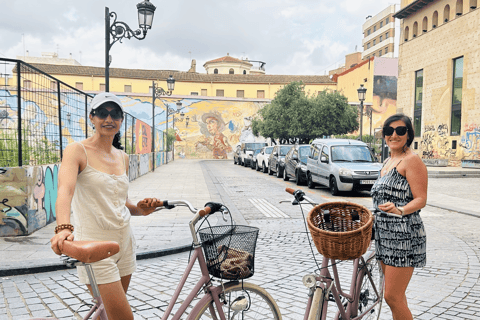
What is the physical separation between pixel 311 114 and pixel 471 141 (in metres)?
12.2

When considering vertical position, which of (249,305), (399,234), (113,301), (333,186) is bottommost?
(333,186)

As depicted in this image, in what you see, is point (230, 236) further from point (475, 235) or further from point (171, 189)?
point (171, 189)

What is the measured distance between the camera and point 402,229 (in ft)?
8.95

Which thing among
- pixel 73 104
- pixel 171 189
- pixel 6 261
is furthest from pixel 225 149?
pixel 6 261

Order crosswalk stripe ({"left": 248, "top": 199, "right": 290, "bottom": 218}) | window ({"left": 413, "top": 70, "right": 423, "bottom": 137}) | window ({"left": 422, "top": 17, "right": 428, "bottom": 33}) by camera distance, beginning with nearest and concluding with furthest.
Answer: crosswalk stripe ({"left": 248, "top": 199, "right": 290, "bottom": 218})
window ({"left": 422, "top": 17, "right": 428, "bottom": 33})
window ({"left": 413, "top": 70, "right": 423, "bottom": 137})

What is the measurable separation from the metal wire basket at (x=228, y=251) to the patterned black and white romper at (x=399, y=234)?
3.21 ft

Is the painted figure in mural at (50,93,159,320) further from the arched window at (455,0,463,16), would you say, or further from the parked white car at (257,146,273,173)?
the arched window at (455,0,463,16)

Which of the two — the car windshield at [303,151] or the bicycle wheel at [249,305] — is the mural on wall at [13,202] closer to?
the bicycle wheel at [249,305]

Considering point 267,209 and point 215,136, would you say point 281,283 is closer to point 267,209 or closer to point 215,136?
point 267,209

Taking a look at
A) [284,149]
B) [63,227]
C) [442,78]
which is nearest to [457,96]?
[442,78]

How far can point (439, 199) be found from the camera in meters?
12.3

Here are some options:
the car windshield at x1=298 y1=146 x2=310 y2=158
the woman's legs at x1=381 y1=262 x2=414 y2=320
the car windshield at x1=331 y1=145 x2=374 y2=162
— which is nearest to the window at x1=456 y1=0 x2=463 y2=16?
the car windshield at x1=298 y1=146 x2=310 y2=158

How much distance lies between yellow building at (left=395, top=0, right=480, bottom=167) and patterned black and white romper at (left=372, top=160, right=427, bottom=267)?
26.5 metres

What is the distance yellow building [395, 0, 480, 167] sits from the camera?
90.4ft
